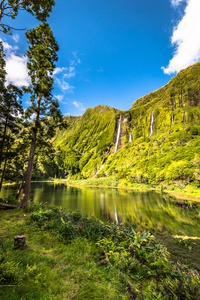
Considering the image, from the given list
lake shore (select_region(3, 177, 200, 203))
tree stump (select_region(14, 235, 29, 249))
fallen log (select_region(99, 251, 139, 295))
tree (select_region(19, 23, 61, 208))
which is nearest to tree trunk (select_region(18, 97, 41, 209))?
tree (select_region(19, 23, 61, 208))

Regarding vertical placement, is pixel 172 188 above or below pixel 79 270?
below

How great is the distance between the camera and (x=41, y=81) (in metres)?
12.3

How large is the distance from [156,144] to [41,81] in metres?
93.5

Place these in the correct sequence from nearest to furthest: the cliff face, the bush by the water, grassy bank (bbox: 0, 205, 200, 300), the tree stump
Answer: grassy bank (bbox: 0, 205, 200, 300) < the bush by the water < the tree stump < the cliff face

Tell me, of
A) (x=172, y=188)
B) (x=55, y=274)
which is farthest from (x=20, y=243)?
(x=172, y=188)

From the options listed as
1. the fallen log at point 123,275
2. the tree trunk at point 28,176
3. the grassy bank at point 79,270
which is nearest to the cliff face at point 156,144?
the tree trunk at point 28,176

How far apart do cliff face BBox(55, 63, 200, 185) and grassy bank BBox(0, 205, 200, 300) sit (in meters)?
8.69

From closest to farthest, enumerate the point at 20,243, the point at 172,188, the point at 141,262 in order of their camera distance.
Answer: the point at 20,243 < the point at 141,262 < the point at 172,188

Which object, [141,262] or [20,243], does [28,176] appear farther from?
[141,262]

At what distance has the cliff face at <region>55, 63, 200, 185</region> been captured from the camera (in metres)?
58.8

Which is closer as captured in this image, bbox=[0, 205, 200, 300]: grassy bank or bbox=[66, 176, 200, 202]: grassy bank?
bbox=[0, 205, 200, 300]: grassy bank

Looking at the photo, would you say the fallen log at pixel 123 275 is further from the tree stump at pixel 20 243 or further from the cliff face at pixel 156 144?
the cliff face at pixel 156 144

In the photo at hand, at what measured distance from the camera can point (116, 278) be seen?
4531 mm

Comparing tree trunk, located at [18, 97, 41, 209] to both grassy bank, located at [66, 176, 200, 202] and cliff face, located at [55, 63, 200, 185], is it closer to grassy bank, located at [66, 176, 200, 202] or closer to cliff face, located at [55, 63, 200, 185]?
cliff face, located at [55, 63, 200, 185]
